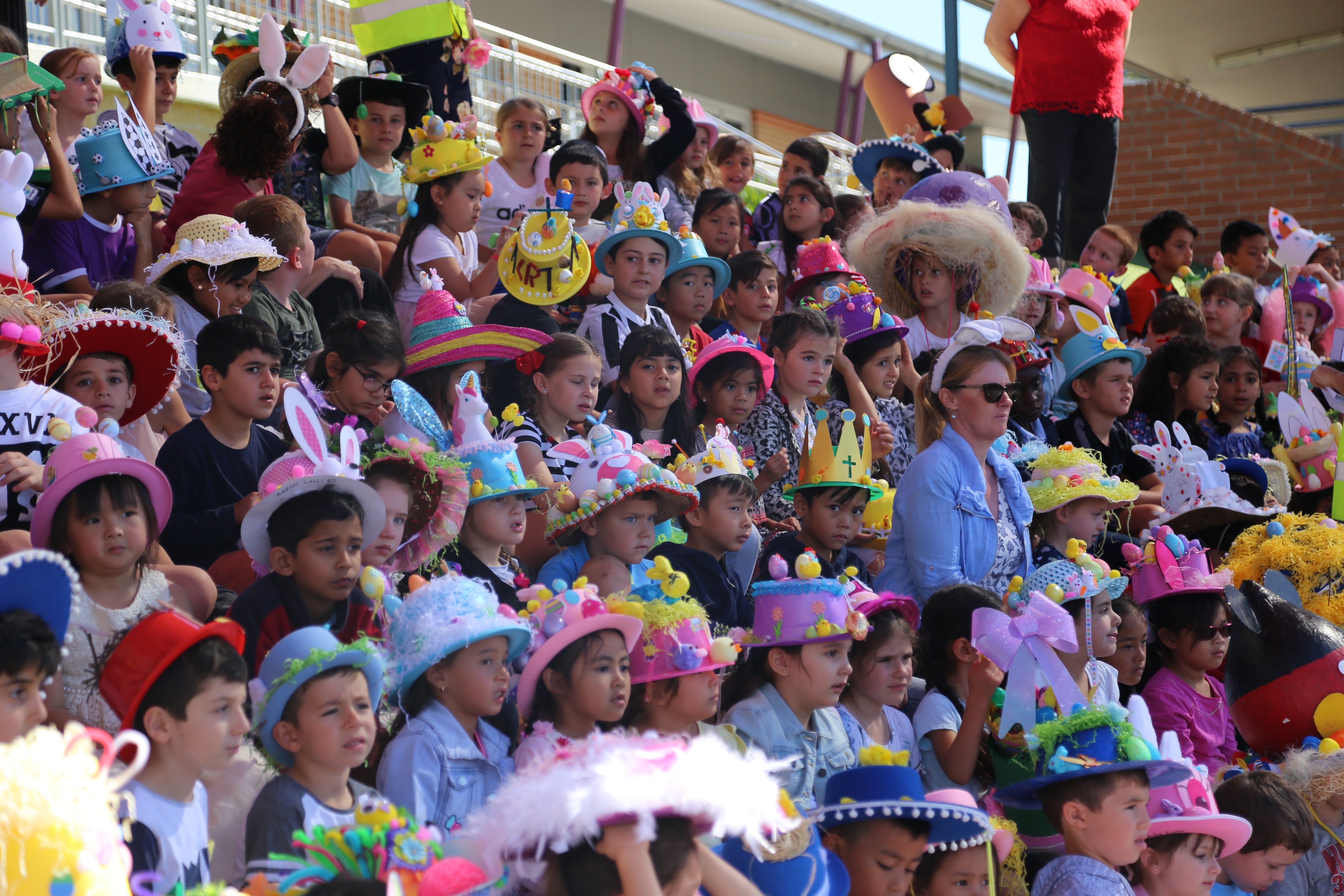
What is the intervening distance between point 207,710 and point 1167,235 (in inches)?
355

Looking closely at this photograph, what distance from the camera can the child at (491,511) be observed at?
4.31 meters

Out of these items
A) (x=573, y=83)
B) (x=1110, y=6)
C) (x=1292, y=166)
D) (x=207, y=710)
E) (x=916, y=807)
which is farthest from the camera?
(x=1292, y=166)

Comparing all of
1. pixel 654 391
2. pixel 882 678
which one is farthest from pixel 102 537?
pixel 654 391

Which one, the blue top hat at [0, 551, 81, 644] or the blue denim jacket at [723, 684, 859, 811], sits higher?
the blue top hat at [0, 551, 81, 644]

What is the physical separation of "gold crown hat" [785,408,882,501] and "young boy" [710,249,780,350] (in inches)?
55.8

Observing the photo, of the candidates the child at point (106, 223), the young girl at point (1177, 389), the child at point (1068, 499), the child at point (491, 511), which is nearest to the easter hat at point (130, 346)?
the child at point (491, 511)

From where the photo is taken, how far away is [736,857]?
120 inches

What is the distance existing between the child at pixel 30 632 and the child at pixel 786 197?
5.56 metres

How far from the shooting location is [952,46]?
12.5 m

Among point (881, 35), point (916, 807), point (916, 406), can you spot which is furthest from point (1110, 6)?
point (881, 35)

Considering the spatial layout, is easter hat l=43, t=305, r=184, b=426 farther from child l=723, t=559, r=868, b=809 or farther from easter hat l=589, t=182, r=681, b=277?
easter hat l=589, t=182, r=681, b=277

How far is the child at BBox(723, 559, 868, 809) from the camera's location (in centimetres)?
407

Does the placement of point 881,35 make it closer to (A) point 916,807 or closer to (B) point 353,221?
(B) point 353,221

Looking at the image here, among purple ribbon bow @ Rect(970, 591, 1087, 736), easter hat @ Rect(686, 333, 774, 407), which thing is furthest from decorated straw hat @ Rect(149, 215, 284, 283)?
purple ribbon bow @ Rect(970, 591, 1087, 736)
